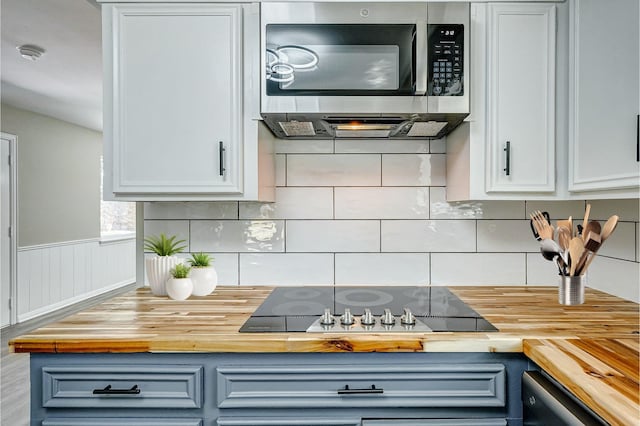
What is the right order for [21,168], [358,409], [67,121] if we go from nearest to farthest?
[358,409] → [21,168] → [67,121]

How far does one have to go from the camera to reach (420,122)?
1672 millimetres

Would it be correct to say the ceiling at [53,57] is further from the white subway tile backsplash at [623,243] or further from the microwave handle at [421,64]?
the white subway tile backsplash at [623,243]

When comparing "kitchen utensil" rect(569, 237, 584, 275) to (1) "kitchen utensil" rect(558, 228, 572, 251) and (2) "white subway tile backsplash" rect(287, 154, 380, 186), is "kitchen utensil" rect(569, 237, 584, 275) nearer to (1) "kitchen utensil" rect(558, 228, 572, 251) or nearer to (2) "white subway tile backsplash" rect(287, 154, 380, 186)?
(1) "kitchen utensil" rect(558, 228, 572, 251)

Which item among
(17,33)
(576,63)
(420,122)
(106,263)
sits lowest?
(106,263)

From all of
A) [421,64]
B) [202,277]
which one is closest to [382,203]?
[421,64]

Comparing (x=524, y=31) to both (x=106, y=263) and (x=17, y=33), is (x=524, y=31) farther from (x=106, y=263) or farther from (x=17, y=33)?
(x=106, y=263)

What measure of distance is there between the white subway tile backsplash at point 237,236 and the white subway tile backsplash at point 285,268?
0.04 metres

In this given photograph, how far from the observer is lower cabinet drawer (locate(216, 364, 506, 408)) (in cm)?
122

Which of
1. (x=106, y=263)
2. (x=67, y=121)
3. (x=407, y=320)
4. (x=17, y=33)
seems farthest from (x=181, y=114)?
(x=106, y=263)

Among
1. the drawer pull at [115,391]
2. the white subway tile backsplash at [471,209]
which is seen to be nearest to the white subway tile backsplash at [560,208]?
the white subway tile backsplash at [471,209]

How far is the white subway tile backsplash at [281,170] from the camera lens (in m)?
1.97

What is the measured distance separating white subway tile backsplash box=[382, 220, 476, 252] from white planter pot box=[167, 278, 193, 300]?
881mm

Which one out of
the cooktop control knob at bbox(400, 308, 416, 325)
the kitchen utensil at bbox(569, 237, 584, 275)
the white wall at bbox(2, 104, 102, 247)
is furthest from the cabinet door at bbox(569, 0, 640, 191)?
the white wall at bbox(2, 104, 102, 247)

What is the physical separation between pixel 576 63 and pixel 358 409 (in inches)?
56.8
